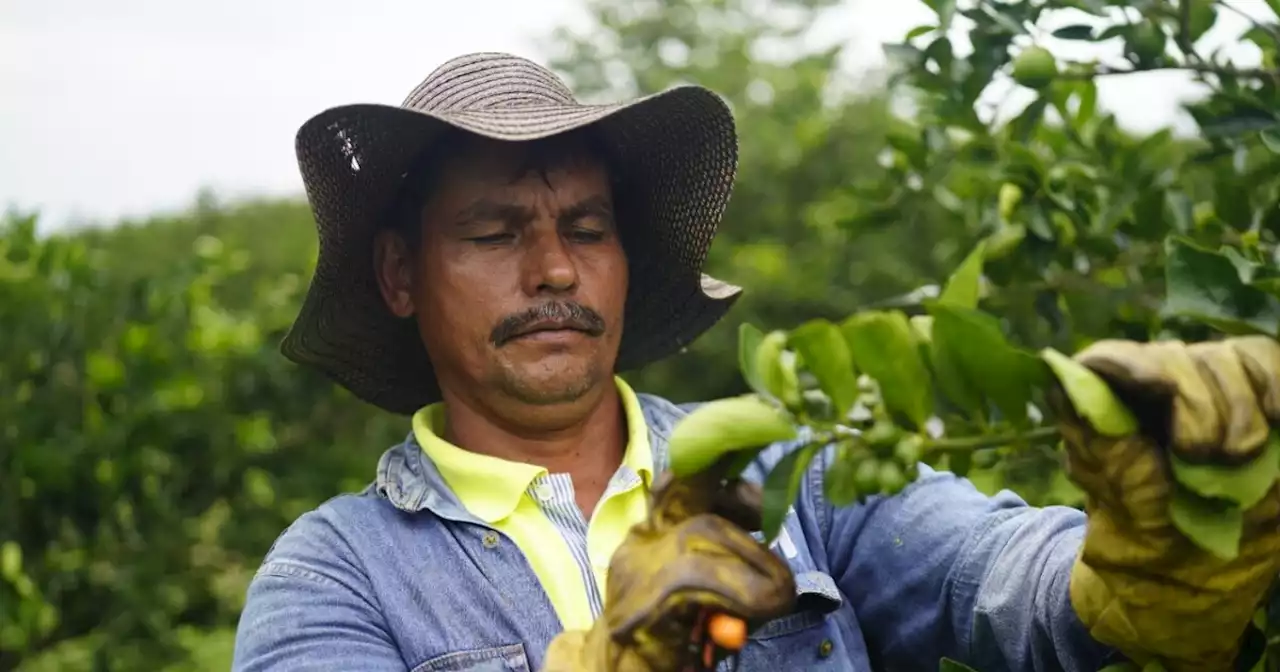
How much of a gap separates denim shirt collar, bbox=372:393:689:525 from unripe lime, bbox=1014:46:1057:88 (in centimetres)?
56

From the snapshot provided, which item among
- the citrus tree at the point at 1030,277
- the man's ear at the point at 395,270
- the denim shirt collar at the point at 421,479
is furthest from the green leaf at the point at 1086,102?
the man's ear at the point at 395,270

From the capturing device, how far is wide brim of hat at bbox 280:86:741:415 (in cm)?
169

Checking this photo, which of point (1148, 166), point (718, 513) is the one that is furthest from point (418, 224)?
point (1148, 166)

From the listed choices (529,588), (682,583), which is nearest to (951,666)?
(682,583)

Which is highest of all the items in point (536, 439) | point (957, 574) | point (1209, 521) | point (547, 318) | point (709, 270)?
point (1209, 521)

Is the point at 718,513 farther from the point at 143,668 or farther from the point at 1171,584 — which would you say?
the point at 143,668

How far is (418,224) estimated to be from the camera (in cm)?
179

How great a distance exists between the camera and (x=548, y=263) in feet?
5.44

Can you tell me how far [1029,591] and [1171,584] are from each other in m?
0.37

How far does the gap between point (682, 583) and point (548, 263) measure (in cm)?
70

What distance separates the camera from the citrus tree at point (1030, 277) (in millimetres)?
896

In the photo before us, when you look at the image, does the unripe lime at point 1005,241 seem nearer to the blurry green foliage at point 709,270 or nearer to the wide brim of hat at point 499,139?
the blurry green foliage at point 709,270

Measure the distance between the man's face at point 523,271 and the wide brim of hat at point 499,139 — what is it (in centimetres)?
7

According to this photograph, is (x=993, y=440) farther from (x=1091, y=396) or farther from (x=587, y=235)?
(x=587, y=235)
